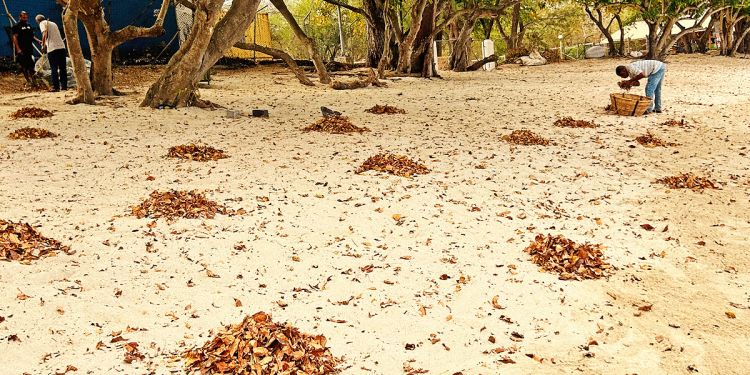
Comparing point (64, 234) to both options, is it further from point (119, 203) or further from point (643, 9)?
point (643, 9)

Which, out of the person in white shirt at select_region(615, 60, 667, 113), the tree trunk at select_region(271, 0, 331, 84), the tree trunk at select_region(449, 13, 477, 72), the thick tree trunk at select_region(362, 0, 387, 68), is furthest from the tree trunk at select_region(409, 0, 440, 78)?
the person in white shirt at select_region(615, 60, 667, 113)

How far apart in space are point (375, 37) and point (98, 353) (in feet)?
59.3

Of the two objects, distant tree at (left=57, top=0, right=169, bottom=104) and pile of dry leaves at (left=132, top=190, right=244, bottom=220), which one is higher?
distant tree at (left=57, top=0, right=169, bottom=104)

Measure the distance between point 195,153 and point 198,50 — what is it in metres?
3.63

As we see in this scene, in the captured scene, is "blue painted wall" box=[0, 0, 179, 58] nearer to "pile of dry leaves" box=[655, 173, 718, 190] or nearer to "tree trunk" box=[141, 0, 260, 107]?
"tree trunk" box=[141, 0, 260, 107]

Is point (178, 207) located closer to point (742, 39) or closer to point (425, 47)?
point (425, 47)

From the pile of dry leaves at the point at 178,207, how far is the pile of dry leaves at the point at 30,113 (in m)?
5.14

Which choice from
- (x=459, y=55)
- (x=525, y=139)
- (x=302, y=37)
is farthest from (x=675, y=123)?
(x=459, y=55)

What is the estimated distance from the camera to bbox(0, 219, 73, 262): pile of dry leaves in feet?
15.6

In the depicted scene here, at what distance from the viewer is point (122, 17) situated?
794 inches

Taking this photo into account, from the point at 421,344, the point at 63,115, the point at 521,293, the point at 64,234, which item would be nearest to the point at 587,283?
the point at 521,293

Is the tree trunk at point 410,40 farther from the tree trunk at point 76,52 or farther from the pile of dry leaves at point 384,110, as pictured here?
the tree trunk at point 76,52

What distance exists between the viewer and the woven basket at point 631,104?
38.7 feet

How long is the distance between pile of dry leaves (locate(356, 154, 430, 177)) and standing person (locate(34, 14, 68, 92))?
902cm
